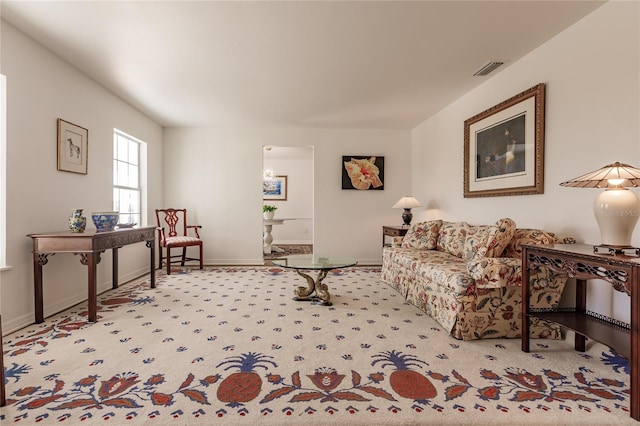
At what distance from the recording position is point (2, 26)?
8.50 ft

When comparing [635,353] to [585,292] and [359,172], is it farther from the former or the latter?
[359,172]

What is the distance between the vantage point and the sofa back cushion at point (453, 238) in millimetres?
3738

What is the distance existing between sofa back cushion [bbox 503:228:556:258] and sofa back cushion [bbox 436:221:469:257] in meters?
0.67

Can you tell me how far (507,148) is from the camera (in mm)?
3426

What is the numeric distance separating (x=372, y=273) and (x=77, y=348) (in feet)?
12.6

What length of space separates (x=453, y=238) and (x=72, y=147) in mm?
4340

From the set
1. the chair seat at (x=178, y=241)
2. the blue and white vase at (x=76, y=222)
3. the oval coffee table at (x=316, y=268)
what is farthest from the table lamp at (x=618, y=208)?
the chair seat at (x=178, y=241)

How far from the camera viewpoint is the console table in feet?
5.28

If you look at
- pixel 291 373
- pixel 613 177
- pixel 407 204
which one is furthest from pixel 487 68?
pixel 291 373

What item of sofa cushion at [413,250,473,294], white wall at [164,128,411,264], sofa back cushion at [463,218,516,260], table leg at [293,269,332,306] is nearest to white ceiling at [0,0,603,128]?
white wall at [164,128,411,264]

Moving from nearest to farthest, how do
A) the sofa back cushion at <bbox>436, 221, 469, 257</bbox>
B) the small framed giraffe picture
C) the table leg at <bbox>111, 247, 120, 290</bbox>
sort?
the small framed giraffe picture < the sofa back cushion at <bbox>436, 221, 469, 257</bbox> < the table leg at <bbox>111, 247, 120, 290</bbox>

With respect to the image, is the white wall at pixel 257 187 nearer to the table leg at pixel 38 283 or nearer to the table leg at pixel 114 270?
the table leg at pixel 114 270

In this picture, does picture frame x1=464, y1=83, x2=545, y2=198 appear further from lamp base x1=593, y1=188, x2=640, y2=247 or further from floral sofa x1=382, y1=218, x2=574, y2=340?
lamp base x1=593, y1=188, x2=640, y2=247

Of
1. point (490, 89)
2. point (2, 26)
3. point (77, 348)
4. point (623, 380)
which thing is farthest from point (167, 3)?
point (623, 380)
